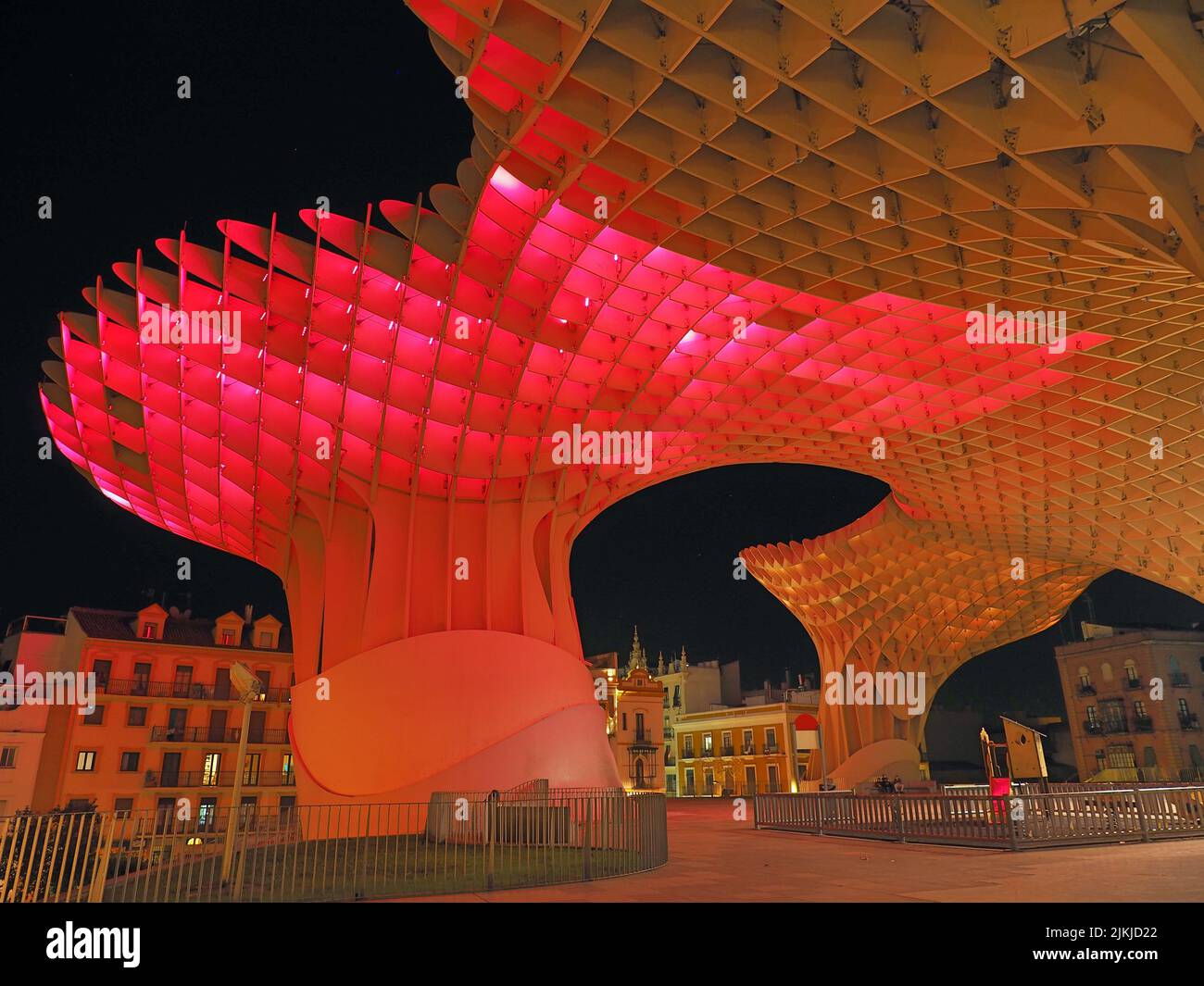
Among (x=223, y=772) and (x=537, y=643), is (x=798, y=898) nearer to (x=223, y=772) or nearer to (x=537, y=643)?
(x=537, y=643)

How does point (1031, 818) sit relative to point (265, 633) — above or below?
below

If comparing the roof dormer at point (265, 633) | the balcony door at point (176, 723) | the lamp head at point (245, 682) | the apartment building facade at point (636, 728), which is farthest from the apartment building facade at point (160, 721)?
the lamp head at point (245, 682)

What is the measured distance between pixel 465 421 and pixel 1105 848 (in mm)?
21012

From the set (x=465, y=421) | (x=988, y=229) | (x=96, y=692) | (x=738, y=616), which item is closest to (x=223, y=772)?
(x=96, y=692)

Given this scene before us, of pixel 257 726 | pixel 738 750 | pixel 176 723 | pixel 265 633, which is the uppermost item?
pixel 265 633

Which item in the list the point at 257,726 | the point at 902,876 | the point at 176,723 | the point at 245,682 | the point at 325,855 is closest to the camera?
the point at 325,855

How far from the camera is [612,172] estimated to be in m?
17.7

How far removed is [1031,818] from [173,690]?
50.3 meters

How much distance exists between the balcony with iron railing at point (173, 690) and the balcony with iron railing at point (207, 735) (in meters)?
1.84

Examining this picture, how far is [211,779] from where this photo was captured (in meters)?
51.2

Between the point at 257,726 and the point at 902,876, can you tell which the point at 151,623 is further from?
the point at 902,876

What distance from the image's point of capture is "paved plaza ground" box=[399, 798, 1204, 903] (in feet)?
36.7

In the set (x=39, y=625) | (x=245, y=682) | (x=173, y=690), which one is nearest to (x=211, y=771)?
(x=173, y=690)

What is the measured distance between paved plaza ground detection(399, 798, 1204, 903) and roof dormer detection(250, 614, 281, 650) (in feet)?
153
